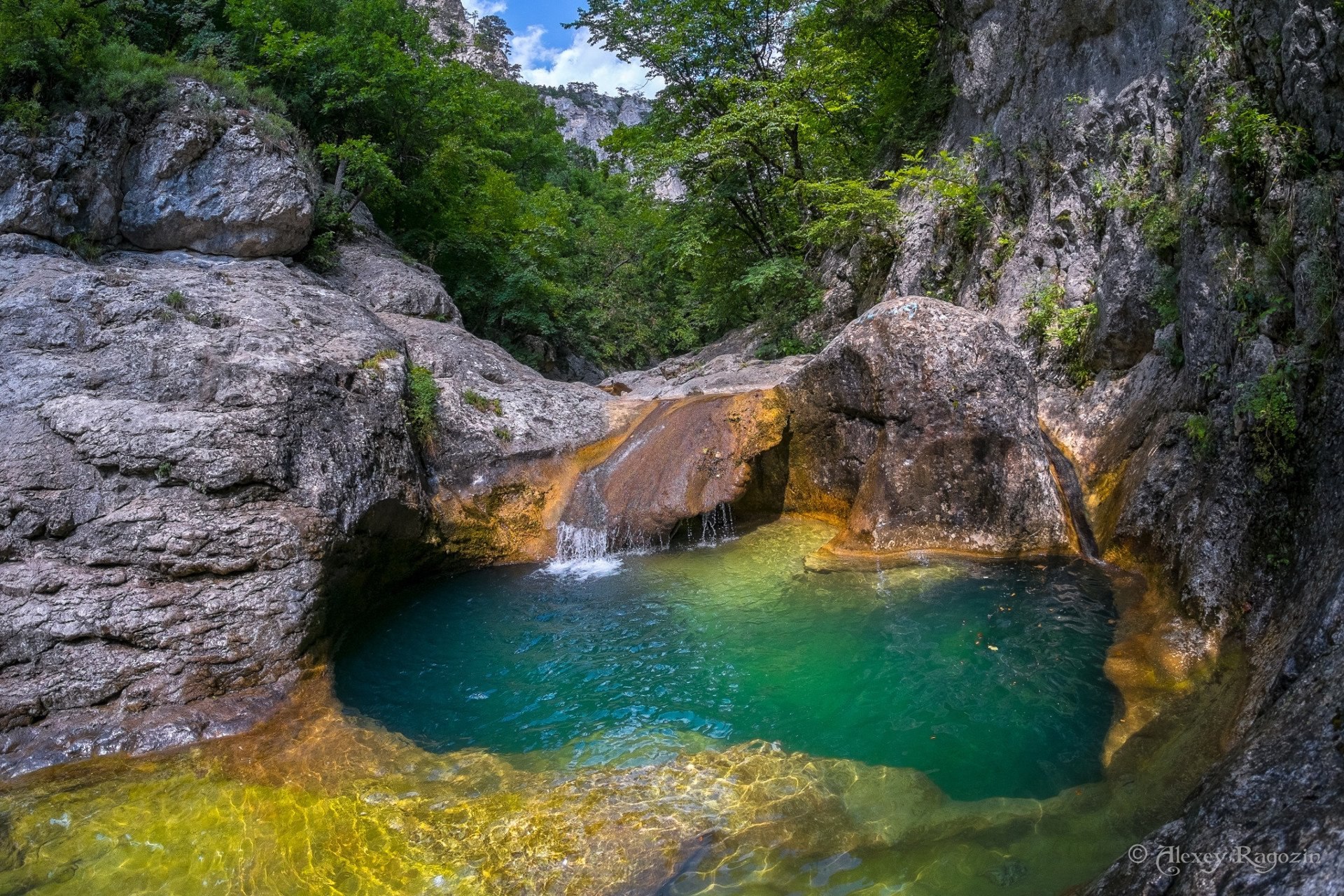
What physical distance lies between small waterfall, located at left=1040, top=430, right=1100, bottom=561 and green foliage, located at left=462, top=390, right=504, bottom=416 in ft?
26.0

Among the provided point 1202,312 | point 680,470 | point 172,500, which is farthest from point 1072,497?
point 172,500

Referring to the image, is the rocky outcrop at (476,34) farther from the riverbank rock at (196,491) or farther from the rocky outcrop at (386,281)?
the riverbank rock at (196,491)

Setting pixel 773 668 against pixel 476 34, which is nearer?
pixel 773 668

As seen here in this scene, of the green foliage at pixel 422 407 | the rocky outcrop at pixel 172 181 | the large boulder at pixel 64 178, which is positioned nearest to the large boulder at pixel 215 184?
the rocky outcrop at pixel 172 181

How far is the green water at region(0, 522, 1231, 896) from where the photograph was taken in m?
4.33

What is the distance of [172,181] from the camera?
39.1ft

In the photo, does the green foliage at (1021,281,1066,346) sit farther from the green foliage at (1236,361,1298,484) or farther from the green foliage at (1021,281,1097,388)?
the green foliage at (1236,361,1298,484)

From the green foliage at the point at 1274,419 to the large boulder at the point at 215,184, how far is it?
13694mm

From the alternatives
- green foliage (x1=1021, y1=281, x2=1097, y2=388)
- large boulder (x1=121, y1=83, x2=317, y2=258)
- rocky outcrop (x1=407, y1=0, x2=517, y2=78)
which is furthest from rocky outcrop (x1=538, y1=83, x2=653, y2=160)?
green foliage (x1=1021, y1=281, x2=1097, y2=388)

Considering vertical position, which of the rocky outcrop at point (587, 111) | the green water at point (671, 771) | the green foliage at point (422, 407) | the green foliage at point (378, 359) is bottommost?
the green water at point (671, 771)

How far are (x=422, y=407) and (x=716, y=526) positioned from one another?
15.2ft

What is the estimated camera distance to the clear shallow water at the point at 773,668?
18.3 feet

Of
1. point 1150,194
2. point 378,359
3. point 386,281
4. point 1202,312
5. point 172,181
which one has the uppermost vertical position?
point 172,181

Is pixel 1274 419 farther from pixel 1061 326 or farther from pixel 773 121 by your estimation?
pixel 773 121
